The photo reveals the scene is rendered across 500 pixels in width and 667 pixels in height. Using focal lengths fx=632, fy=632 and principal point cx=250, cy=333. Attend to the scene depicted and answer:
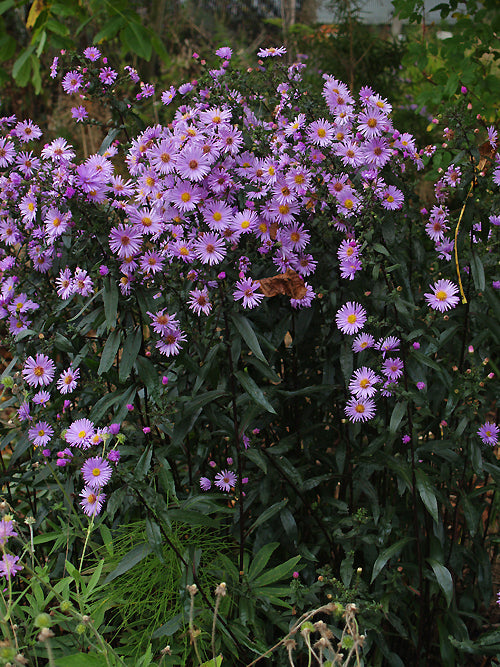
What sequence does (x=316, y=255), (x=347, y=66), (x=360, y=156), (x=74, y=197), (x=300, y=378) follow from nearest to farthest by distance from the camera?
(x=74, y=197), (x=360, y=156), (x=316, y=255), (x=300, y=378), (x=347, y=66)

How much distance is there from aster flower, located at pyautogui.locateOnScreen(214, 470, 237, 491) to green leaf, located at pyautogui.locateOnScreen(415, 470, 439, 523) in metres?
0.47

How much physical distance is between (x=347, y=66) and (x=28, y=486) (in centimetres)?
379

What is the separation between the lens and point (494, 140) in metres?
1.65

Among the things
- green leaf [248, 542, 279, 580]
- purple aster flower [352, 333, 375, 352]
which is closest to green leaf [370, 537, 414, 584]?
green leaf [248, 542, 279, 580]

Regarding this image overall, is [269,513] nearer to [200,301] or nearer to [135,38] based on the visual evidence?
[200,301]

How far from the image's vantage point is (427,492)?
4.80 ft

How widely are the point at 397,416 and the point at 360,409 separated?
10cm

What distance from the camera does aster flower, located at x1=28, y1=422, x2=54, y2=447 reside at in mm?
1624

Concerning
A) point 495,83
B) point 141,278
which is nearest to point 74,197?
point 141,278

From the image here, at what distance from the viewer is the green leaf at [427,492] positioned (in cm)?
142

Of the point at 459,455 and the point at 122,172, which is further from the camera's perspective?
the point at 122,172

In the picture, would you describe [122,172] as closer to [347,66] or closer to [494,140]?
[494,140]

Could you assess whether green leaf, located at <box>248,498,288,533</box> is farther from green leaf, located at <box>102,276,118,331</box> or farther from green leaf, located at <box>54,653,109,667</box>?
green leaf, located at <box>102,276,118,331</box>

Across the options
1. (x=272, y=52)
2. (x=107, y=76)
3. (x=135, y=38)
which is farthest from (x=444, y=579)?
(x=135, y=38)
